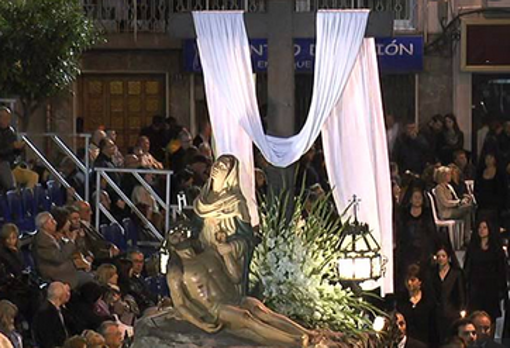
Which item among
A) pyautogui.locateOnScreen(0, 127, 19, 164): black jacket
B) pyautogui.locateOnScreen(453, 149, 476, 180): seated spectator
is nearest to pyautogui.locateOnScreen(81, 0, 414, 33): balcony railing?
pyautogui.locateOnScreen(453, 149, 476, 180): seated spectator

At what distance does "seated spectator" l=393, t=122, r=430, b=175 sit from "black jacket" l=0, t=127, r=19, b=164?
26.2 ft

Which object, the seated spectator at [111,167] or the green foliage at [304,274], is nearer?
the green foliage at [304,274]

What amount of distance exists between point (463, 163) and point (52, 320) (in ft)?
35.9

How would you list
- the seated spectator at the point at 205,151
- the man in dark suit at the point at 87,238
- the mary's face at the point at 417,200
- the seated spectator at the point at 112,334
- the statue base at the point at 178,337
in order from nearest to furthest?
the statue base at the point at 178,337 < the seated spectator at the point at 112,334 < the man in dark suit at the point at 87,238 < the mary's face at the point at 417,200 < the seated spectator at the point at 205,151

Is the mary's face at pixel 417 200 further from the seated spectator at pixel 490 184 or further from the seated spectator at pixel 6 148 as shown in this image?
the seated spectator at pixel 6 148

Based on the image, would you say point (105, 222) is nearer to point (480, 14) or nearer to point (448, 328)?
point (448, 328)

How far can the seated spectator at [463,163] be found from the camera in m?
26.2

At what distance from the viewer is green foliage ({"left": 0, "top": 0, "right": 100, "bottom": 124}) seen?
23406 mm

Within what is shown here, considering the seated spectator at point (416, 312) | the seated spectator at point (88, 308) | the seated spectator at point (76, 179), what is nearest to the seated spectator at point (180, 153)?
the seated spectator at point (76, 179)

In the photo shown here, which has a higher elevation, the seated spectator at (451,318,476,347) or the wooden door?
the wooden door

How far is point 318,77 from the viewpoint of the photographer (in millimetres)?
15992

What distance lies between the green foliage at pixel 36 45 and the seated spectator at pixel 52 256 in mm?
5553

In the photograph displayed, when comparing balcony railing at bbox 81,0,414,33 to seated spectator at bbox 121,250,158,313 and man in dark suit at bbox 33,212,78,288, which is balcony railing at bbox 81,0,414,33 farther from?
man in dark suit at bbox 33,212,78,288

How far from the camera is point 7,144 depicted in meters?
19.7
